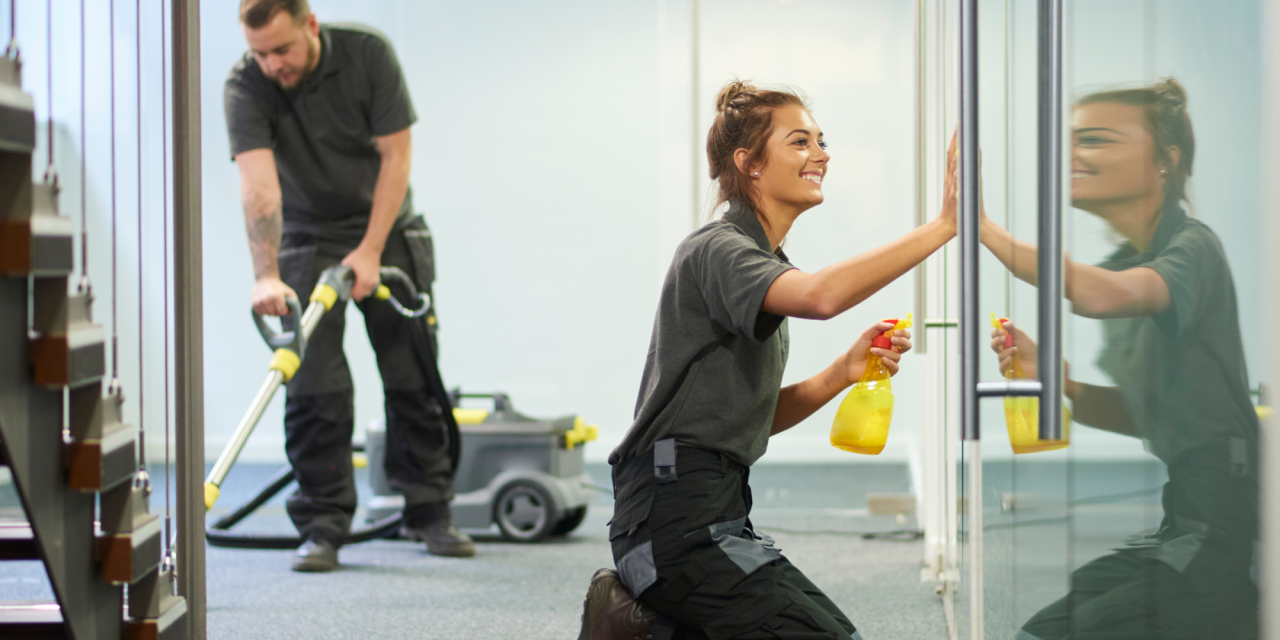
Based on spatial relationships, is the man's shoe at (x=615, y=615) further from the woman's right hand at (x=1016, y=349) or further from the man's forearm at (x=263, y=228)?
the man's forearm at (x=263, y=228)

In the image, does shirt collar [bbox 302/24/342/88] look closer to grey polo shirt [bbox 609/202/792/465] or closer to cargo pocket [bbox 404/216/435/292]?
cargo pocket [bbox 404/216/435/292]

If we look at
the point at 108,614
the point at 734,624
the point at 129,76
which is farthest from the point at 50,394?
the point at 129,76

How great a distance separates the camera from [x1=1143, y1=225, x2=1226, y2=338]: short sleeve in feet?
2.50

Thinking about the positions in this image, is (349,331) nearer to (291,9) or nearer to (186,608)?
(291,9)

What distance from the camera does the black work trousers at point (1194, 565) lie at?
76cm

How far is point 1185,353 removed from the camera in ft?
2.58

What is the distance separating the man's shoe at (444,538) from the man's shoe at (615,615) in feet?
4.39

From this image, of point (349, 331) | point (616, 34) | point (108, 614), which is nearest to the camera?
point (108, 614)

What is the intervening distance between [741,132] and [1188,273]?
0.79 m

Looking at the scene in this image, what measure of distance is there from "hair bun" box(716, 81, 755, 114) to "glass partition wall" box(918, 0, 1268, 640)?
1.57ft

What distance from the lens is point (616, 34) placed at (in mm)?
3871

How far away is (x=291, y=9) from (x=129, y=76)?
1.89m

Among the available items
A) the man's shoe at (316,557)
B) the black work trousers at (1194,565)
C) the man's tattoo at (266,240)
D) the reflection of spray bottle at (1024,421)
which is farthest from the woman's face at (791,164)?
the man's shoe at (316,557)

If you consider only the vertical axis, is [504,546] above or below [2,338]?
below
